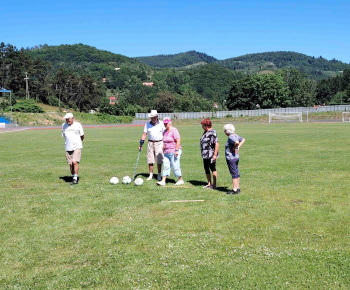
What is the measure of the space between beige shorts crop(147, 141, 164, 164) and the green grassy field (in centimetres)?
71

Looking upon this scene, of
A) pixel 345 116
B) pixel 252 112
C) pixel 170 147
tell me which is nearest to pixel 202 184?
pixel 170 147

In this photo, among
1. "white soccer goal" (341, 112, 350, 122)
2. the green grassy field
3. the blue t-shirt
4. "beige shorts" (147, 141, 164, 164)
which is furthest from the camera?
"white soccer goal" (341, 112, 350, 122)

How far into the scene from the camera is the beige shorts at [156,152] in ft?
39.4

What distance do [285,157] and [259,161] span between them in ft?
5.75

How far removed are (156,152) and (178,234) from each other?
567 cm

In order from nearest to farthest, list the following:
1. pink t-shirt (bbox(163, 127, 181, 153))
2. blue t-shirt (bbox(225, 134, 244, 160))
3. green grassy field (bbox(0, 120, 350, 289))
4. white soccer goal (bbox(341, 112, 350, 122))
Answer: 1. green grassy field (bbox(0, 120, 350, 289))
2. blue t-shirt (bbox(225, 134, 244, 160))
3. pink t-shirt (bbox(163, 127, 181, 153))
4. white soccer goal (bbox(341, 112, 350, 122))

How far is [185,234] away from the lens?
6586 mm

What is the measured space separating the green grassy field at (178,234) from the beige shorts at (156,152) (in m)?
0.71

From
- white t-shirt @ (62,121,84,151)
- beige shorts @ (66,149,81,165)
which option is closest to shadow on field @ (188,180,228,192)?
beige shorts @ (66,149,81,165)

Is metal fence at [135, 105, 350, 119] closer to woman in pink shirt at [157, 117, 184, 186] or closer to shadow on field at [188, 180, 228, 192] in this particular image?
shadow on field at [188, 180, 228, 192]

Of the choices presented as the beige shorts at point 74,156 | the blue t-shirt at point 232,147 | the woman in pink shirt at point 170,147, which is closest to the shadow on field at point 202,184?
the woman in pink shirt at point 170,147

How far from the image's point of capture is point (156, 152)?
12062mm

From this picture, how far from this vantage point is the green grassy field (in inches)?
197

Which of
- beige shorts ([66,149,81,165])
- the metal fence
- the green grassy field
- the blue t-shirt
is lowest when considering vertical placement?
the green grassy field
